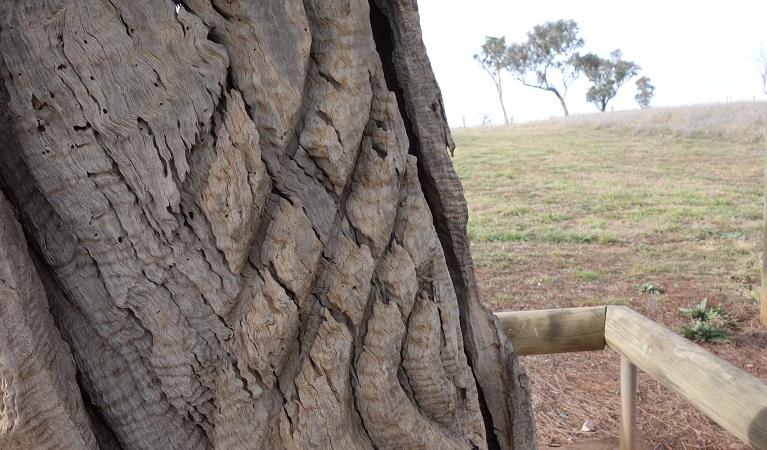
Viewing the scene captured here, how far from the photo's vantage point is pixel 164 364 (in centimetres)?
88

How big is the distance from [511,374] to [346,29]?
0.72 meters

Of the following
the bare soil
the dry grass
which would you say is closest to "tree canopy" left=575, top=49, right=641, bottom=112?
the dry grass

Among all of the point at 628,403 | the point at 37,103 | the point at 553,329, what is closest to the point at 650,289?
the point at 628,403

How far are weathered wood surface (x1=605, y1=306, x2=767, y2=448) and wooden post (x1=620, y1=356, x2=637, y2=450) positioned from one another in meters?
0.18

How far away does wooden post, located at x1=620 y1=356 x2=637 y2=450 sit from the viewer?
8.16ft

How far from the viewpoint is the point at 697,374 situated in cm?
198

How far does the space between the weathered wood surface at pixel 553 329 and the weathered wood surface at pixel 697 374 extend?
60 mm

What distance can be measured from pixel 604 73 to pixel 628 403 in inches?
1293

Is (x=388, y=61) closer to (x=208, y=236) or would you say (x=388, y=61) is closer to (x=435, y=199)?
(x=435, y=199)

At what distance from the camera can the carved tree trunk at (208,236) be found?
0.83 m

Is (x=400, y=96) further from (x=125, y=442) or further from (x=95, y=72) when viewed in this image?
(x=125, y=442)

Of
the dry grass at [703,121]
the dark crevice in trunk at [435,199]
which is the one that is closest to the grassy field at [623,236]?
the dry grass at [703,121]

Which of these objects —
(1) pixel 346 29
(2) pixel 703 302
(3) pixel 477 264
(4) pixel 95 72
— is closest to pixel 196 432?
(4) pixel 95 72

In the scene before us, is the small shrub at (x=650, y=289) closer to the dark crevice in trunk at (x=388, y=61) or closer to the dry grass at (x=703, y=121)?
the dark crevice in trunk at (x=388, y=61)
